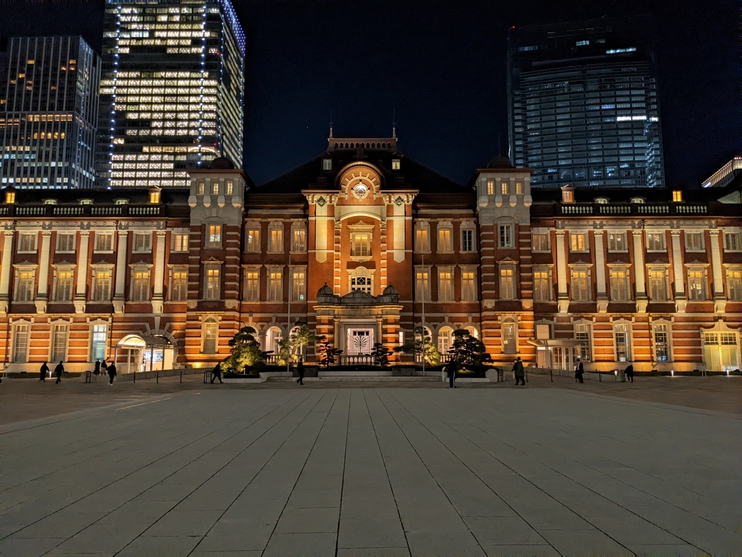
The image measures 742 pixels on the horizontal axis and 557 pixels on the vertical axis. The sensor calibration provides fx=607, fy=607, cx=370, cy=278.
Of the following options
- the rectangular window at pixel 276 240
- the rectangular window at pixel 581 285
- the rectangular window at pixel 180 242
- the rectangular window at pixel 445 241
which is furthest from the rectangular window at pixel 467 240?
the rectangular window at pixel 180 242

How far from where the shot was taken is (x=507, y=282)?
49.1 m

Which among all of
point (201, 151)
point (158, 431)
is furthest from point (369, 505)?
point (201, 151)

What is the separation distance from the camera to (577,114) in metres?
178

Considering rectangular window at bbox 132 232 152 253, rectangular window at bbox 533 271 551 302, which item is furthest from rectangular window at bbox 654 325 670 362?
rectangular window at bbox 132 232 152 253

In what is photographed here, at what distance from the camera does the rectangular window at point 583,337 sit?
50.0m

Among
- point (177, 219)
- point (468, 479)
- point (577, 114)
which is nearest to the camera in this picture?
point (468, 479)

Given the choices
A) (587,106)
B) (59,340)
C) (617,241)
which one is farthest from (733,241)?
(587,106)

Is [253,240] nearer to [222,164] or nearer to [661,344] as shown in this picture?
[222,164]

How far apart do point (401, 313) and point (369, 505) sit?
139 feet

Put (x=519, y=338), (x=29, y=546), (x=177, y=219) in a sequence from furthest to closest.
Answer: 1. (x=177, y=219)
2. (x=519, y=338)
3. (x=29, y=546)

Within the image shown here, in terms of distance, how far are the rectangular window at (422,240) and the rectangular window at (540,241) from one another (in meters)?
8.89

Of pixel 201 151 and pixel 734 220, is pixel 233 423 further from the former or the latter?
pixel 201 151

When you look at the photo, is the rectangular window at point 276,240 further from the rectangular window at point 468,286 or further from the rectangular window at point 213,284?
the rectangular window at point 468,286

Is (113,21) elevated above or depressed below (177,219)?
above
